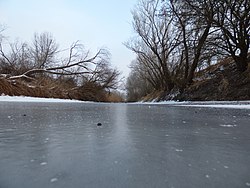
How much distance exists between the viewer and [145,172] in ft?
2.37

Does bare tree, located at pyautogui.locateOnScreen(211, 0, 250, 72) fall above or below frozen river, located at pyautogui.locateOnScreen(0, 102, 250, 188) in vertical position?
above

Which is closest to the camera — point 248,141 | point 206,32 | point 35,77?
point 248,141

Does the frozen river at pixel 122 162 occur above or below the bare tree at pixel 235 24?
below

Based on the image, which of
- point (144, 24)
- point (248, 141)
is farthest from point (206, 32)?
point (248, 141)

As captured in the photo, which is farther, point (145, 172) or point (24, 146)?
point (24, 146)

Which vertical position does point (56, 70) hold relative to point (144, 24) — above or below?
below

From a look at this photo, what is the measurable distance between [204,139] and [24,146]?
3.25 ft

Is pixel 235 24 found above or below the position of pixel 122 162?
above

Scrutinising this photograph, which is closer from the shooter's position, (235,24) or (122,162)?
(122,162)

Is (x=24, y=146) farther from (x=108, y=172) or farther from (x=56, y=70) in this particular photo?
(x=56, y=70)

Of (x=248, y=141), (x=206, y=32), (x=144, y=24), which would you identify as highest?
(x=144, y=24)

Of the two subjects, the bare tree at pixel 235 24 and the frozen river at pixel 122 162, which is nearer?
the frozen river at pixel 122 162

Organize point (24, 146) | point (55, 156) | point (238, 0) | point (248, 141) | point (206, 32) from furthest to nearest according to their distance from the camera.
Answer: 1. point (206, 32)
2. point (238, 0)
3. point (248, 141)
4. point (24, 146)
5. point (55, 156)

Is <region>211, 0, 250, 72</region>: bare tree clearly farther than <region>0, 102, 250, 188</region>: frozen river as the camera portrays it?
Yes
